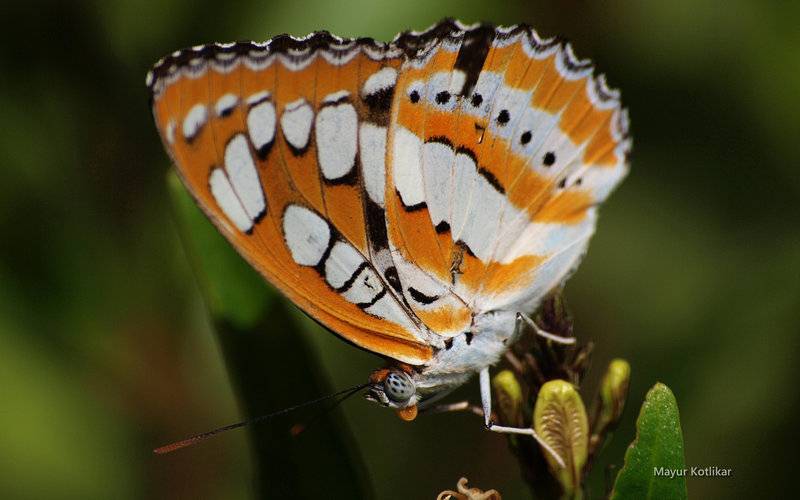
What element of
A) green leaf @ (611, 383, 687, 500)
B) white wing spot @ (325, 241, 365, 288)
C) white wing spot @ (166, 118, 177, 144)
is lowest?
green leaf @ (611, 383, 687, 500)

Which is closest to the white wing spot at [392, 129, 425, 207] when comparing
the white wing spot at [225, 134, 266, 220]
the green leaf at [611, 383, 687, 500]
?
the white wing spot at [225, 134, 266, 220]

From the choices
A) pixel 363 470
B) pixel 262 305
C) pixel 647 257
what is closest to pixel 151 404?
pixel 262 305

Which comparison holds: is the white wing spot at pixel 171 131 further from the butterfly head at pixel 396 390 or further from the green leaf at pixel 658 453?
the green leaf at pixel 658 453

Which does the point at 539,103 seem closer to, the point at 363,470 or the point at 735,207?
the point at 735,207

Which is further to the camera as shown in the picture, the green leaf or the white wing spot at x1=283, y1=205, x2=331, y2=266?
the white wing spot at x1=283, y1=205, x2=331, y2=266

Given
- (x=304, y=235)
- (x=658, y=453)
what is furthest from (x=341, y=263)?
(x=658, y=453)

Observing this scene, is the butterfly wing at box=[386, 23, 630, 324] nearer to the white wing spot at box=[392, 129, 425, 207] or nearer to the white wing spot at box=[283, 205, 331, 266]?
the white wing spot at box=[392, 129, 425, 207]

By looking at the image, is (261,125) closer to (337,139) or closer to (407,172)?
(337,139)
